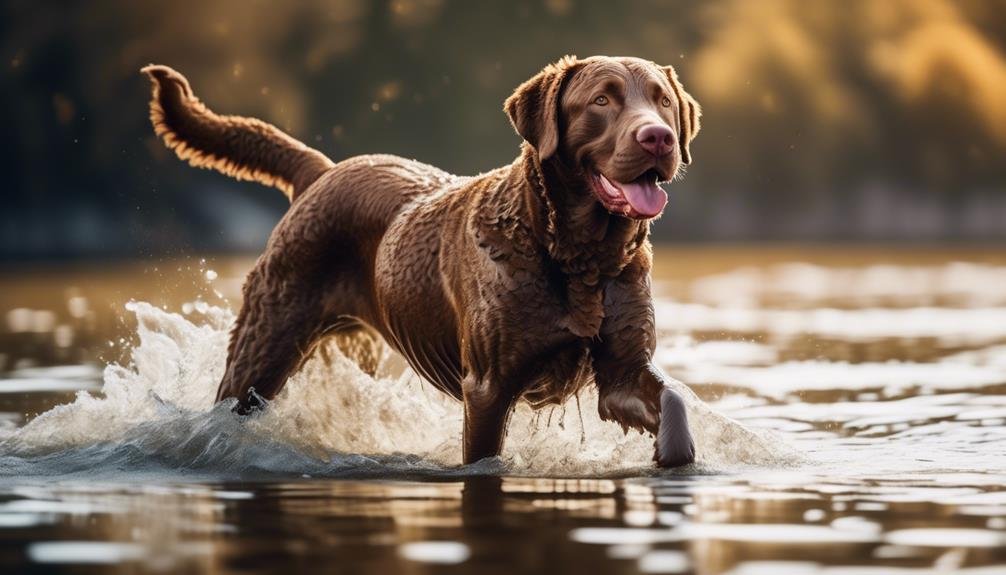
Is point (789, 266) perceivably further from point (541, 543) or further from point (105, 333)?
point (541, 543)

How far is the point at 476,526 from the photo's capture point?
521 cm

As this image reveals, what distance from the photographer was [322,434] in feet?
24.8

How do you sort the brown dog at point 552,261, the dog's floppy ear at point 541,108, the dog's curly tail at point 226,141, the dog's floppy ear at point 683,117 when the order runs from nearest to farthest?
the brown dog at point 552,261 < the dog's floppy ear at point 541,108 < the dog's floppy ear at point 683,117 < the dog's curly tail at point 226,141

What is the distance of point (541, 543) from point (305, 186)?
361 centimetres

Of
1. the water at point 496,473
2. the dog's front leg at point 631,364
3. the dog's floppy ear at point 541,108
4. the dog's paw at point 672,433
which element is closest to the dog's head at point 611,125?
the dog's floppy ear at point 541,108

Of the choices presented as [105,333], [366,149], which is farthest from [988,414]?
[366,149]

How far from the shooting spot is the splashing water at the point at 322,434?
6.85 m

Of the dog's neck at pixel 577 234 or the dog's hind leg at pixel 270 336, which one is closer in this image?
the dog's neck at pixel 577 234

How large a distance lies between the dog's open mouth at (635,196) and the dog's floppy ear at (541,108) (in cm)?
26

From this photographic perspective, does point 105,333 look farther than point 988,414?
Yes

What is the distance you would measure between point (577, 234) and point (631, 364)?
526 millimetres

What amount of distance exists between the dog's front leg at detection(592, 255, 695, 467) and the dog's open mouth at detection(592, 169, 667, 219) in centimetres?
38

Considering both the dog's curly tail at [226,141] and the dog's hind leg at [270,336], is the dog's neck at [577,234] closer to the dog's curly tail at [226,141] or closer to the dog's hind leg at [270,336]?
the dog's hind leg at [270,336]

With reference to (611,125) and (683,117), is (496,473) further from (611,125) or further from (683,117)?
(683,117)
